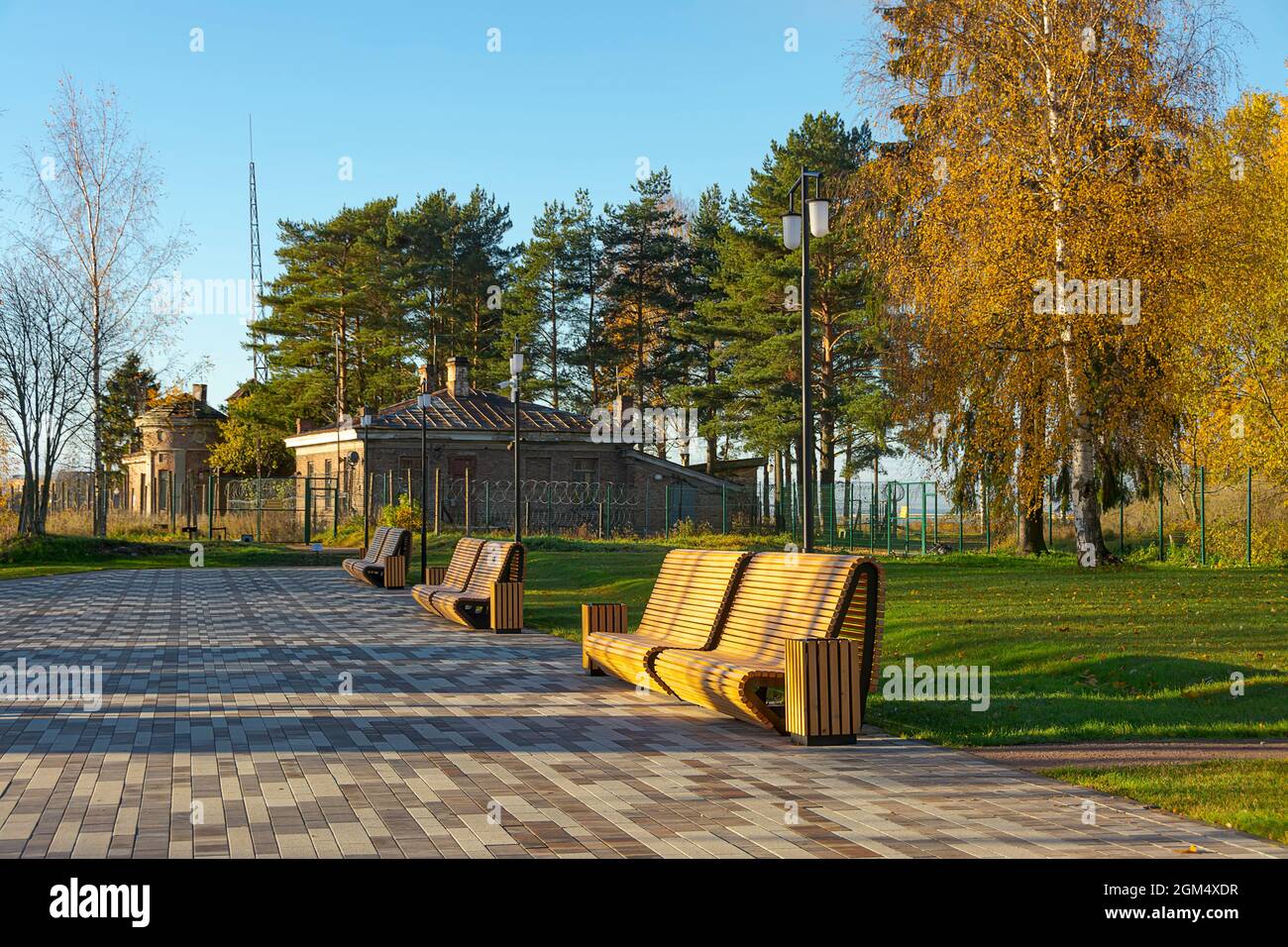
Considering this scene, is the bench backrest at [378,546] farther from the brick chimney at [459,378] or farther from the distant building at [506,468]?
the brick chimney at [459,378]

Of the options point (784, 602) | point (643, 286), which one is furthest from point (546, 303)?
point (784, 602)

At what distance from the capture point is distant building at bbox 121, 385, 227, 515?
57312 mm

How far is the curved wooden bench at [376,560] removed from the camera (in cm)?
2406

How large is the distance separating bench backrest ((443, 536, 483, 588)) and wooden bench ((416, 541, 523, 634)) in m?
0.96

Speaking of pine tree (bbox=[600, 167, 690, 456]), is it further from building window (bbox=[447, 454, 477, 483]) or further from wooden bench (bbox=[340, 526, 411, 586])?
wooden bench (bbox=[340, 526, 411, 586])

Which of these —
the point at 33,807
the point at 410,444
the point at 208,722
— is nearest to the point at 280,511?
the point at 410,444

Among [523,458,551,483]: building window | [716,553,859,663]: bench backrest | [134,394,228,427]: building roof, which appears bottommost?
[716,553,859,663]: bench backrest

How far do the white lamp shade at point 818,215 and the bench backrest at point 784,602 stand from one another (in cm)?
330

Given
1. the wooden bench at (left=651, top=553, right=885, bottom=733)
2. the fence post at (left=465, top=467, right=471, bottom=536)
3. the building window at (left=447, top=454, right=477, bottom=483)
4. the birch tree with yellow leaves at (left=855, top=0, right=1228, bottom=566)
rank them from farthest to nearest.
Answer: the building window at (left=447, top=454, right=477, bottom=483)
the fence post at (left=465, top=467, right=471, bottom=536)
the birch tree with yellow leaves at (left=855, top=0, right=1228, bottom=566)
the wooden bench at (left=651, top=553, right=885, bottom=733)

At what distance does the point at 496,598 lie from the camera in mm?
15977

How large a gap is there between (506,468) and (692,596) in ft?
112

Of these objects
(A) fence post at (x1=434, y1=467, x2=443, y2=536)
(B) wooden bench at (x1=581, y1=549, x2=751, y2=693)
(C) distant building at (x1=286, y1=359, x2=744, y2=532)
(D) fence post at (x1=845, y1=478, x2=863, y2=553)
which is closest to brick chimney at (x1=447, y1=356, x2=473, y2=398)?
(C) distant building at (x1=286, y1=359, x2=744, y2=532)
